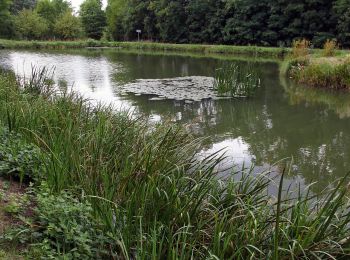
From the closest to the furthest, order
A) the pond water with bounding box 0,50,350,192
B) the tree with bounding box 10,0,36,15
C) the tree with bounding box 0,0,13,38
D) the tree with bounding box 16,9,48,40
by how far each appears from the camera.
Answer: the pond water with bounding box 0,50,350,192 → the tree with bounding box 0,0,13,38 → the tree with bounding box 16,9,48,40 → the tree with bounding box 10,0,36,15

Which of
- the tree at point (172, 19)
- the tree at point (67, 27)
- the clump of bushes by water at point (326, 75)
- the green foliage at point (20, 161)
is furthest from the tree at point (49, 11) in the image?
the green foliage at point (20, 161)

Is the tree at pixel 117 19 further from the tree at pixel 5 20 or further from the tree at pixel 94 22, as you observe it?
the tree at pixel 5 20

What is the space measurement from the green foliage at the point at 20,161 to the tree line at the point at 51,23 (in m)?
47.0

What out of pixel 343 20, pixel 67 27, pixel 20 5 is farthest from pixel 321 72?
pixel 20 5

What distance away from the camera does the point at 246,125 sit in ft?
28.2

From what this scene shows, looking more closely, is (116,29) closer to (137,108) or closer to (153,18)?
(153,18)

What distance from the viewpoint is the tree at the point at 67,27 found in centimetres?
5138

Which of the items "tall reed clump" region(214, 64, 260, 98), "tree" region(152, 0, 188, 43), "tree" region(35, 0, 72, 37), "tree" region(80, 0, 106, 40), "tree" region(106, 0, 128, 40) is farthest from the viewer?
"tree" region(35, 0, 72, 37)

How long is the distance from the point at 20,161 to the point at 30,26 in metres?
51.0

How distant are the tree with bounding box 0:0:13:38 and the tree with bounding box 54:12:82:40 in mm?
5485

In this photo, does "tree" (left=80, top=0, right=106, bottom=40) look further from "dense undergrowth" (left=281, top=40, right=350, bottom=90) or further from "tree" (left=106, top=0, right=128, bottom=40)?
"dense undergrowth" (left=281, top=40, right=350, bottom=90)

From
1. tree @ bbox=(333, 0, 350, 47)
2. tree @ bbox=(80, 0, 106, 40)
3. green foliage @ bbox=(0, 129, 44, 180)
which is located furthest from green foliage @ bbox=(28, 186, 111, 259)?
tree @ bbox=(80, 0, 106, 40)

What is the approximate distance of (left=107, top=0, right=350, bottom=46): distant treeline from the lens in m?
30.7

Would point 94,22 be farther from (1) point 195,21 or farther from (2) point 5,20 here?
(1) point 195,21
